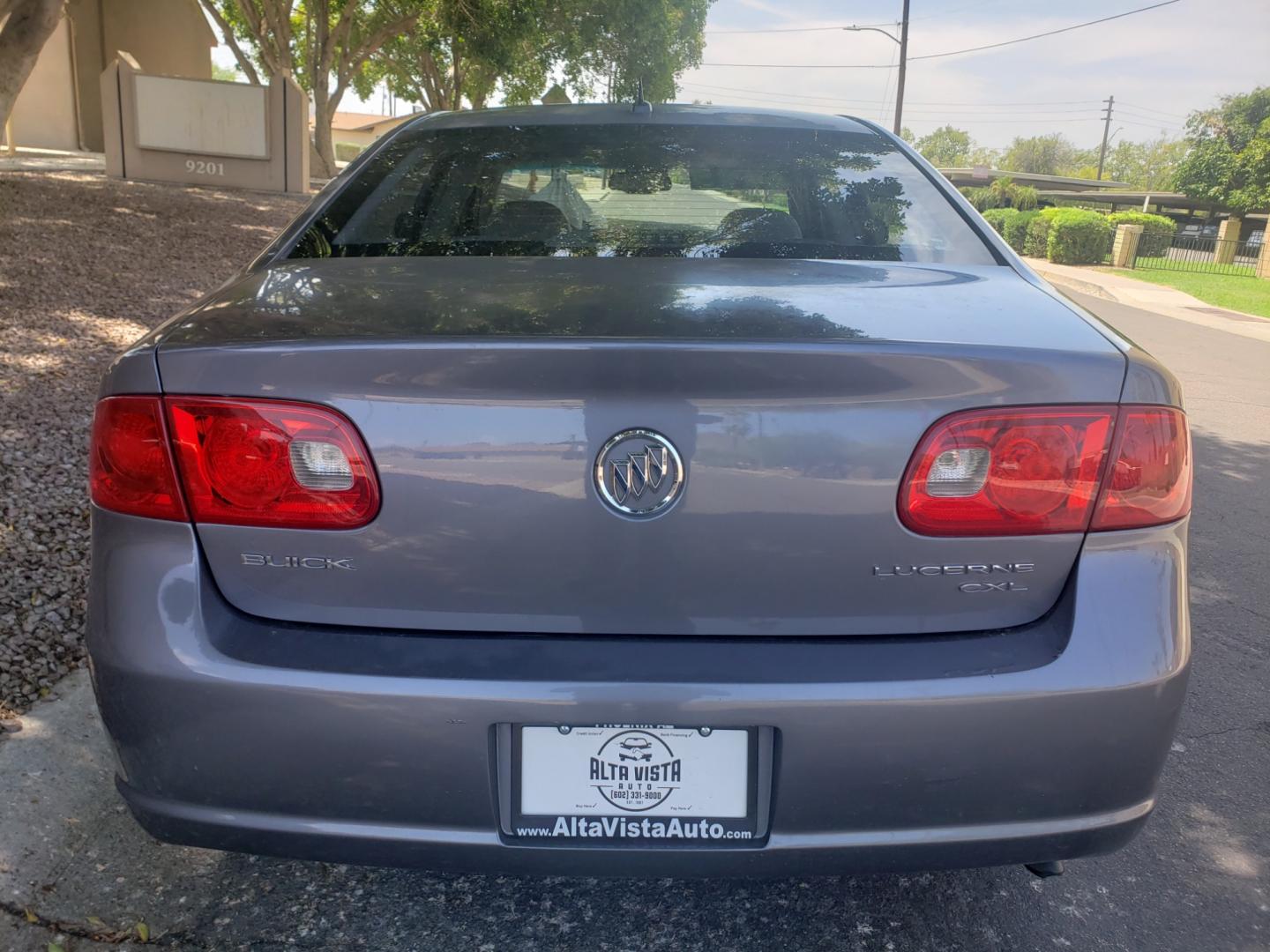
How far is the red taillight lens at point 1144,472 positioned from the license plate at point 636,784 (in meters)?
0.68

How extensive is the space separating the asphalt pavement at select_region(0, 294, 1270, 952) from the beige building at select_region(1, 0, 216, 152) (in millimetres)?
24282

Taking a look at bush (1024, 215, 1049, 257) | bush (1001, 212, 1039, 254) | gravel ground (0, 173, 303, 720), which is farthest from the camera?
bush (1001, 212, 1039, 254)

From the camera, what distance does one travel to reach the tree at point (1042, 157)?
379ft

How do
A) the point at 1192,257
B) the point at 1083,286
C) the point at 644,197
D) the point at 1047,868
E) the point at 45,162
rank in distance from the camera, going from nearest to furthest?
the point at 1047,868, the point at 644,197, the point at 45,162, the point at 1083,286, the point at 1192,257

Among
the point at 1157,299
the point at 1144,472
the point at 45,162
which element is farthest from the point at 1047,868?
the point at 45,162

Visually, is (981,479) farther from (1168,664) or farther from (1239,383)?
(1239,383)

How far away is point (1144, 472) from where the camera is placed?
5.42 ft

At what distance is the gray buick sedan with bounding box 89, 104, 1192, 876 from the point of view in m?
1.55

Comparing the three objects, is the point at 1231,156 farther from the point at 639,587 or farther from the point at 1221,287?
the point at 639,587

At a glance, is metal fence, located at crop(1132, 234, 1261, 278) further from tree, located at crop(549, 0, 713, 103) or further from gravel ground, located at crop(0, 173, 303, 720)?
gravel ground, located at crop(0, 173, 303, 720)

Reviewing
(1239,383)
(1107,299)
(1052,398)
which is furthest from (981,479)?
(1107,299)

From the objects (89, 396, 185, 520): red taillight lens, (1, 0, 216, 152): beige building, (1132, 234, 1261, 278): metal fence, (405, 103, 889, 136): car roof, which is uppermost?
(1, 0, 216, 152): beige building

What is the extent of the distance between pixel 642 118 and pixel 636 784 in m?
1.99

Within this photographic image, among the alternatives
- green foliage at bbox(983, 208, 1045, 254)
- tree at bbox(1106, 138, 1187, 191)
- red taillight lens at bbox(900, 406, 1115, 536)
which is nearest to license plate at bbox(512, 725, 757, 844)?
red taillight lens at bbox(900, 406, 1115, 536)
